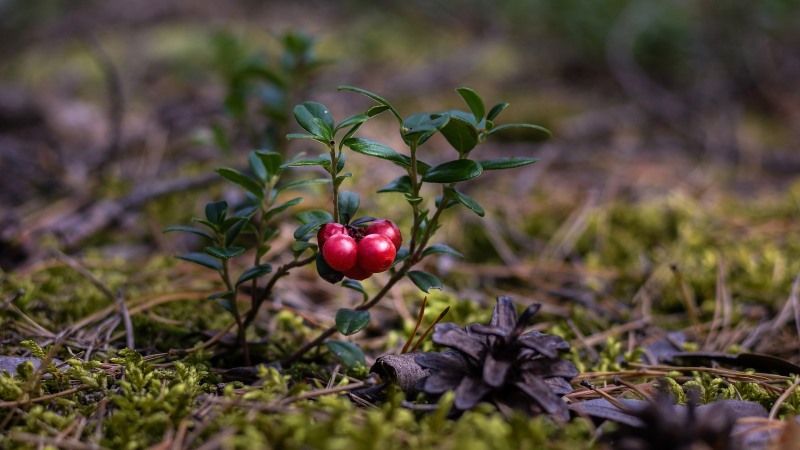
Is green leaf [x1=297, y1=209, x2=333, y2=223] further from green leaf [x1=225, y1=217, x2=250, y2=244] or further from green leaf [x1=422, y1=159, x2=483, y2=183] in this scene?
green leaf [x1=422, y1=159, x2=483, y2=183]

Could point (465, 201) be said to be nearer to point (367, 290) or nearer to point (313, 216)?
point (313, 216)

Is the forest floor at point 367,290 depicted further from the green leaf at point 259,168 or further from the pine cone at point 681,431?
the green leaf at point 259,168

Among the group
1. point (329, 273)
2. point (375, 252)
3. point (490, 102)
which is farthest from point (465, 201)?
point (490, 102)

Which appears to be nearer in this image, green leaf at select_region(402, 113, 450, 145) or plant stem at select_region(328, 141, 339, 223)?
green leaf at select_region(402, 113, 450, 145)

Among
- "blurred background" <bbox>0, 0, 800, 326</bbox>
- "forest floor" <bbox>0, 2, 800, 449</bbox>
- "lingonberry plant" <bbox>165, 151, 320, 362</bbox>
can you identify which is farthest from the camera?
"blurred background" <bbox>0, 0, 800, 326</bbox>

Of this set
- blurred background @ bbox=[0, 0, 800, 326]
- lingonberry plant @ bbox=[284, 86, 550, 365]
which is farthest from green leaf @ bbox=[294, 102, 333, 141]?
blurred background @ bbox=[0, 0, 800, 326]

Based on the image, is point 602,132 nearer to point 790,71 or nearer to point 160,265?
point 790,71

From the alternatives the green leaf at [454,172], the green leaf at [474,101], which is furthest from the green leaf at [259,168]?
the green leaf at [474,101]

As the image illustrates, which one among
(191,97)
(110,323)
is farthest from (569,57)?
(110,323)
